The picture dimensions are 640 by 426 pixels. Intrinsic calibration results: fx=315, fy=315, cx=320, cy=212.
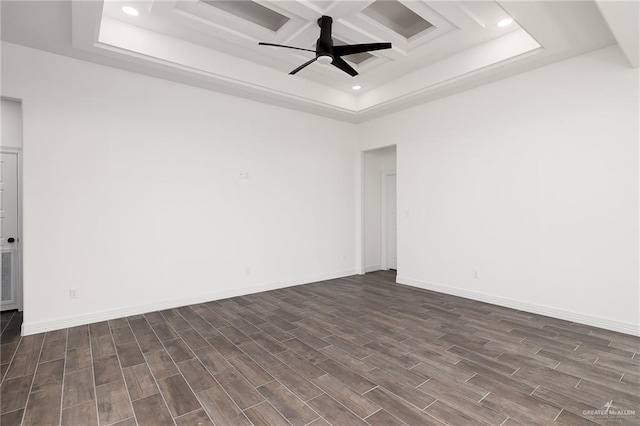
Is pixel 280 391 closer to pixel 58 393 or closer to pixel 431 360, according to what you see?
pixel 431 360

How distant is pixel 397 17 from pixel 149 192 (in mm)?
3852

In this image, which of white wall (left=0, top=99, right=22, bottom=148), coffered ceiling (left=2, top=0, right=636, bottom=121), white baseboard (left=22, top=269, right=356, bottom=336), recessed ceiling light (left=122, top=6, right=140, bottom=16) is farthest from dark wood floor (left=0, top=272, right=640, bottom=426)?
recessed ceiling light (left=122, top=6, right=140, bottom=16)

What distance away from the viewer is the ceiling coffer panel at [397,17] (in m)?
3.49

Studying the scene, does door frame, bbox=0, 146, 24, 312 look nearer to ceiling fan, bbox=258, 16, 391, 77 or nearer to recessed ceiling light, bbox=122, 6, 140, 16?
recessed ceiling light, bbox=122, 6, 140, 16

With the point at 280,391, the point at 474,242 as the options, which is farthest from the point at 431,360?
the point at 474,242

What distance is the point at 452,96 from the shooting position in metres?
5.03

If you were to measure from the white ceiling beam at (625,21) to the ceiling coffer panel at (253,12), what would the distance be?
3014 millimetres

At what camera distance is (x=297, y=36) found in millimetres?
3883

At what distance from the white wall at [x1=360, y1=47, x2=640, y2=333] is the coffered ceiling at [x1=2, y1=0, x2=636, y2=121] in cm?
40

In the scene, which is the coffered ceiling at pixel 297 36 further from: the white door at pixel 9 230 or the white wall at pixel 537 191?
the white door at pixel 9 230

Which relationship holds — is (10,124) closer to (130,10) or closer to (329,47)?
(130,10)

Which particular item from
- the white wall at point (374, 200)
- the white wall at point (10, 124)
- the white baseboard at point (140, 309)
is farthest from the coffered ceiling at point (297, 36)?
the white baseboard at point (140, 309)

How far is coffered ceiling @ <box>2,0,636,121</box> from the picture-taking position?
312 centimetres

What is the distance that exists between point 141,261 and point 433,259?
14.7 ft
